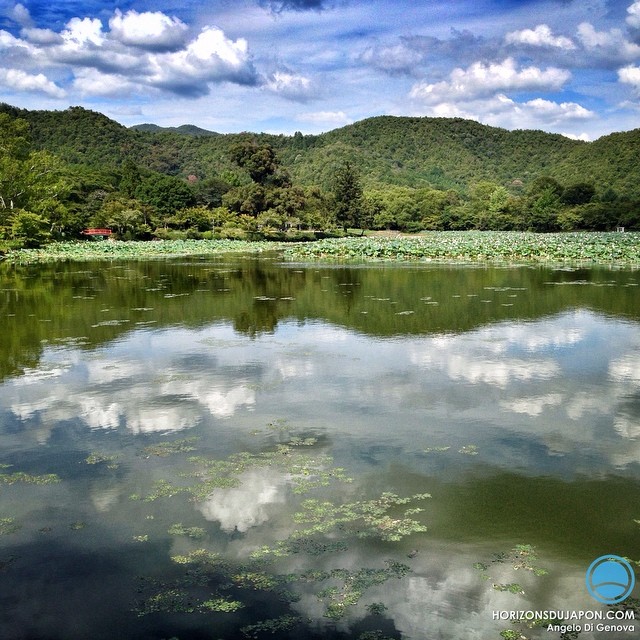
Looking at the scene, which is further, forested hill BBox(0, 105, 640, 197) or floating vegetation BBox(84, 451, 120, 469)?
forested hill BBox(0, 105, 640, 197)

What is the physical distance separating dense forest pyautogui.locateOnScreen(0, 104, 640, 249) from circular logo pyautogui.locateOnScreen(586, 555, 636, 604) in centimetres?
3960

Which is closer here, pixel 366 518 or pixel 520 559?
pixel 520 559

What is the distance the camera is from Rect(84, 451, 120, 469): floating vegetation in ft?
20.0

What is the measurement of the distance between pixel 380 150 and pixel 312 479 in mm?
125654

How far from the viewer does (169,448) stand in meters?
6.52

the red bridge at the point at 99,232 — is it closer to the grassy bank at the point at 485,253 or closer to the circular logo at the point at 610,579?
the grassy bank at the point at 485,253

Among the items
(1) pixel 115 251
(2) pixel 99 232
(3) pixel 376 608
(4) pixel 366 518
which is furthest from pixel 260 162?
(3) pixel 376 608

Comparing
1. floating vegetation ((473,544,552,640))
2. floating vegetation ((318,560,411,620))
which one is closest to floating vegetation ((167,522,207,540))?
floating vegetation ((318,560,411,620))

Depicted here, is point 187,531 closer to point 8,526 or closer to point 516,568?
point 8,526

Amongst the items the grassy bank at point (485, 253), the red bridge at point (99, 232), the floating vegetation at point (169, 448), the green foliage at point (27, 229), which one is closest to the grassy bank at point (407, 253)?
the grassy bank at point (485, 253)

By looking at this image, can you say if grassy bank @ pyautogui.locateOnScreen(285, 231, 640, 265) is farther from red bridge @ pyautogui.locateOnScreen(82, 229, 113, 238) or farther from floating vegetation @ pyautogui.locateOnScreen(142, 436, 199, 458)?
floating vegetation @ pyautogui.locateOnScreen(142, 436, 199, 458)

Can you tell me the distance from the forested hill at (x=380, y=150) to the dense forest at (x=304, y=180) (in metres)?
0.35

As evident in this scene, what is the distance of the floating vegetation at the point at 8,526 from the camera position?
4879 millimetres

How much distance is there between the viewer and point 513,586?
4094 mm
